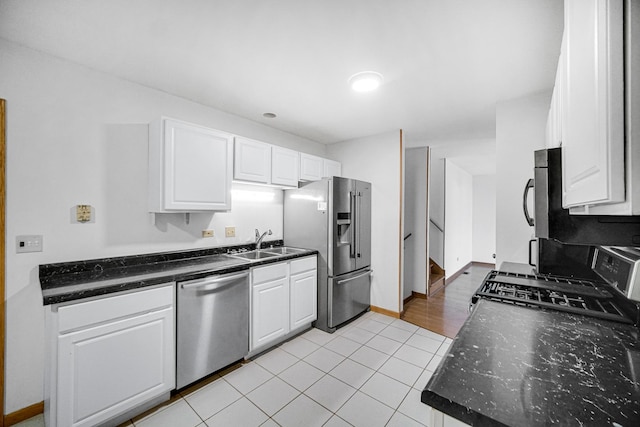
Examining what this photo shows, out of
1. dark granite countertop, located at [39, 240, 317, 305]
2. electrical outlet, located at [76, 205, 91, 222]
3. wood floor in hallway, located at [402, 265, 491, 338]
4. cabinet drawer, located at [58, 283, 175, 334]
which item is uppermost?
electrical outlet, located at [76, 205, 91, 222]

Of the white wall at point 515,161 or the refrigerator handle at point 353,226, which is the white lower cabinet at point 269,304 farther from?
the white wall at point 515,161

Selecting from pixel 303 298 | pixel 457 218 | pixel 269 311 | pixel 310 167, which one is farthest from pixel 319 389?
pixel 457 218

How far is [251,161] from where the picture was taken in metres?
2.78

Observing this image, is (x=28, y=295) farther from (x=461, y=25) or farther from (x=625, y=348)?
(x=461, y=25)

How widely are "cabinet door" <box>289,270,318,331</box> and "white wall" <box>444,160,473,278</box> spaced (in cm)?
330

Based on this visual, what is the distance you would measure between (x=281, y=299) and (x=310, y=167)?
1.75 meters

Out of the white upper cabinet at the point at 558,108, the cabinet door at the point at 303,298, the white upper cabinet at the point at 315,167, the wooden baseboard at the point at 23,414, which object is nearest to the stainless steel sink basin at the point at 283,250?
the cabinet door at the point at 303,298

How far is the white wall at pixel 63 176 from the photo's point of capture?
173cm

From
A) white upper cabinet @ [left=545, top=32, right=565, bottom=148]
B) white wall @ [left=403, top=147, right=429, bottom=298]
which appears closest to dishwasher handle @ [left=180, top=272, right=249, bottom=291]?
white upper cabinet @ [left=545, top=32, right=565, bottom=148]

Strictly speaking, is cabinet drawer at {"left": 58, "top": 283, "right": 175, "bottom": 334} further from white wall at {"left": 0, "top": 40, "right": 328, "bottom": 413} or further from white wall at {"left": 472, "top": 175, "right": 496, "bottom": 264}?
white wall at {"left": 472, "top": 175, "right": 496, "bottom": 264}

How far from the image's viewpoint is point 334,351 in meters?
2.64

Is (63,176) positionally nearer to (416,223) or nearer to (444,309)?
(416,223)

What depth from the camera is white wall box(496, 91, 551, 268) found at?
7.71ft

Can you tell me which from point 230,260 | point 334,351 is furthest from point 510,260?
point 230,260
